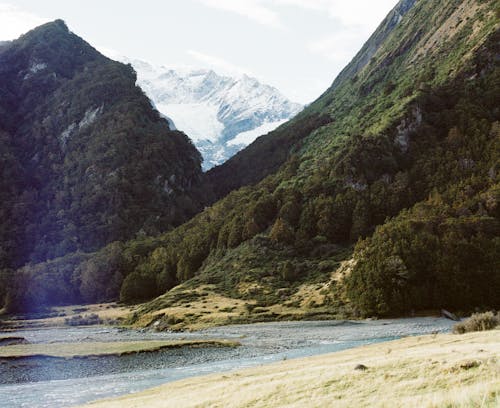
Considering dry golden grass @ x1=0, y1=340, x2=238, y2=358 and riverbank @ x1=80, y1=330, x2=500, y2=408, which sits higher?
riverbank @ x1=80, y1=330, x2=500, y2=408

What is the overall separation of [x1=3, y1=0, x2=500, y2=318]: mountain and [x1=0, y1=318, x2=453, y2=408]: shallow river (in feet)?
50.4

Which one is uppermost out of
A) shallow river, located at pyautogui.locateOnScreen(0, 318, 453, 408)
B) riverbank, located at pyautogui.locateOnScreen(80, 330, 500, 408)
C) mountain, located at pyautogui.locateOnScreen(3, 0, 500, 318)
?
mountain, located at pyautogui.locateOnScreen(3, 0, 500, 318)

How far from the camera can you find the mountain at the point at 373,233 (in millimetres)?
101312

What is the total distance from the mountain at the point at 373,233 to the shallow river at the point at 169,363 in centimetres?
1536

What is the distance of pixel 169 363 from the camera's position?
59.9 metres

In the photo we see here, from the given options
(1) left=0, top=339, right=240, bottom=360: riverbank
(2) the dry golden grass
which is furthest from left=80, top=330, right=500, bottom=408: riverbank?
(2) the dry golden grass

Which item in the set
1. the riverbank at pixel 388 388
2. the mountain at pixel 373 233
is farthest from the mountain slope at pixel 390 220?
the riverbank at pixel 388 388

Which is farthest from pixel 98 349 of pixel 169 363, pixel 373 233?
pixel 373 233

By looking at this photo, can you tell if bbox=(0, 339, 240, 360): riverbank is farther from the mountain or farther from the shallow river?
the mountain

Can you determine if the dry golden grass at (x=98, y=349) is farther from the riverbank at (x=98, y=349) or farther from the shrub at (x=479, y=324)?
the shrub at (x=479, y=324)

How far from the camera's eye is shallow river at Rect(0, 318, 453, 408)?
4475cm

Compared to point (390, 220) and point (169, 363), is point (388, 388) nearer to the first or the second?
point (169, 363)

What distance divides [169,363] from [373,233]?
92.1m

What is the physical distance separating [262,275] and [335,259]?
1875 centimetres
